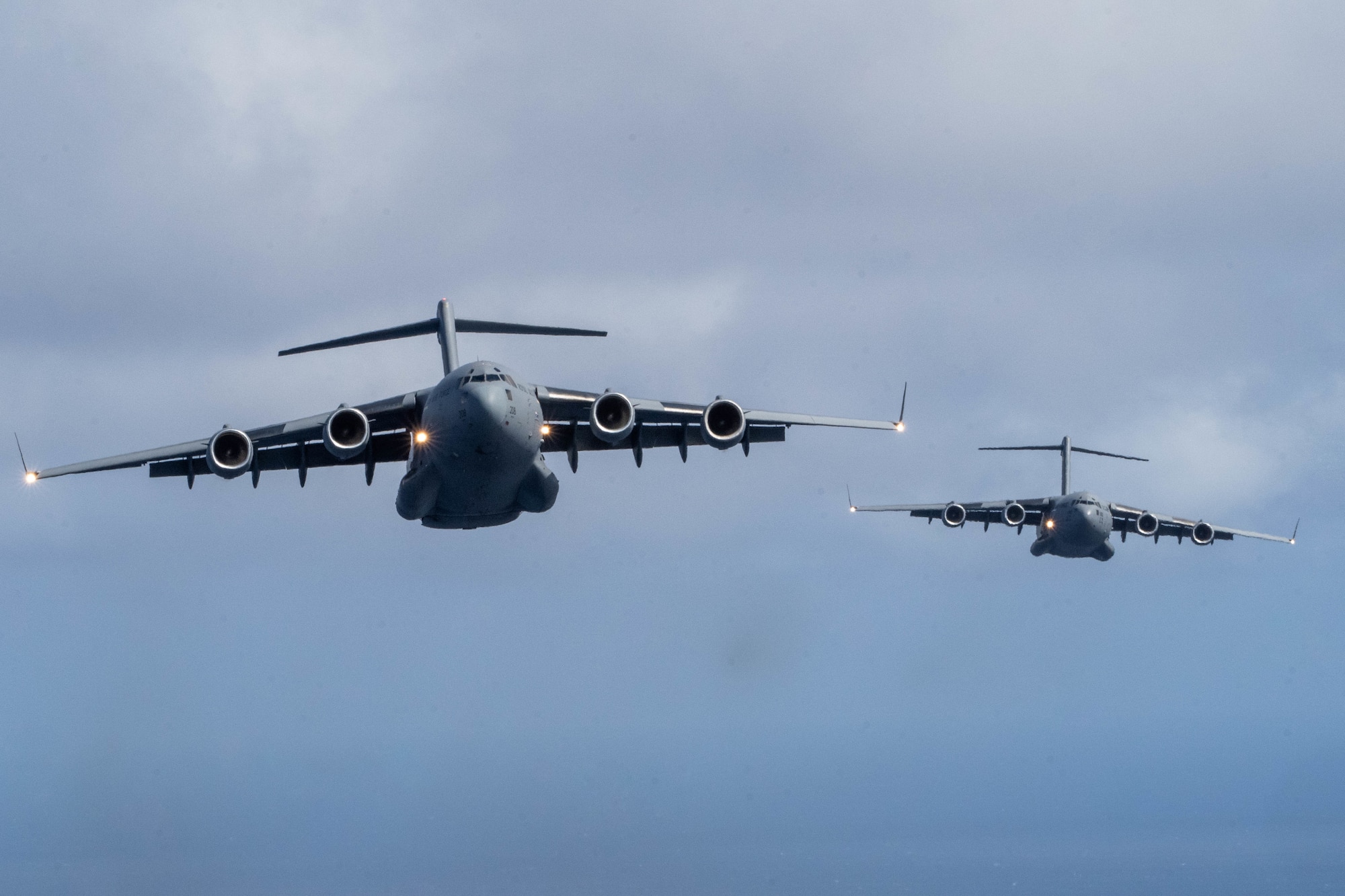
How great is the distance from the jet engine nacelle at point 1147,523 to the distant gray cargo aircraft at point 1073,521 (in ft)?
0.10

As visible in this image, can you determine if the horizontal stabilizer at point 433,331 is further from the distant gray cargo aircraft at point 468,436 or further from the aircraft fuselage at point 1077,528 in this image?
the aircraft fuselage at point 1077,528

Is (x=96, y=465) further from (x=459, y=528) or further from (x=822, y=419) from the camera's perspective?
(x=822, y=419)

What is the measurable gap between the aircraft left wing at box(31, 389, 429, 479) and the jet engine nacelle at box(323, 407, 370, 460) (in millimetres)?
951

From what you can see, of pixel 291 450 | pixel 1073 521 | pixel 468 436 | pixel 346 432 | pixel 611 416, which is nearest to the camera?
pixel 468 436

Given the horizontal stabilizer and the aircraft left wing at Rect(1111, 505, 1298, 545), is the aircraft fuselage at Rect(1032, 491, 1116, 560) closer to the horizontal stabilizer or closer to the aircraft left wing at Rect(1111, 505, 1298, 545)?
the aircraft left wing at Rect(1111, 505, 1298, 545)

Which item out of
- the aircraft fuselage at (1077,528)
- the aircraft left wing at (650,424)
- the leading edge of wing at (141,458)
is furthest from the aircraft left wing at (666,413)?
the aircraft fuselage at (1077,528)

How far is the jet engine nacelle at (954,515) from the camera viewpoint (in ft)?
180

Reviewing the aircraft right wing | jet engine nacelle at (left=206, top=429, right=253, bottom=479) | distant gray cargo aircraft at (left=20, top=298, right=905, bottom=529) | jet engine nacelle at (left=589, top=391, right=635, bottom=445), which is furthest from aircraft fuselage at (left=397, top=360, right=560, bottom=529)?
the aircraft right wing

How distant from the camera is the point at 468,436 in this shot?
23203 mm

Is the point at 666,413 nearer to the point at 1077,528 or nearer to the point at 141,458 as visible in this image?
the point at 141,458

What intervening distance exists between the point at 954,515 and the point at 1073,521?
625 centimetres

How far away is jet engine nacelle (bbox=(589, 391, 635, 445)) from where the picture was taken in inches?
1038

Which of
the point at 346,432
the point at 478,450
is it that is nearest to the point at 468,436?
the point at 478,450

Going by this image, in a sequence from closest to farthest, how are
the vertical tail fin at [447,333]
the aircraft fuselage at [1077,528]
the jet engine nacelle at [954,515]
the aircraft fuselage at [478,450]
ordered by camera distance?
the aircraft fuselage at [478,450]
the vertical tail fin at [447,333]
the aircraft fuselage at [1077,528]
the jet engine nacelle at [954,515]
